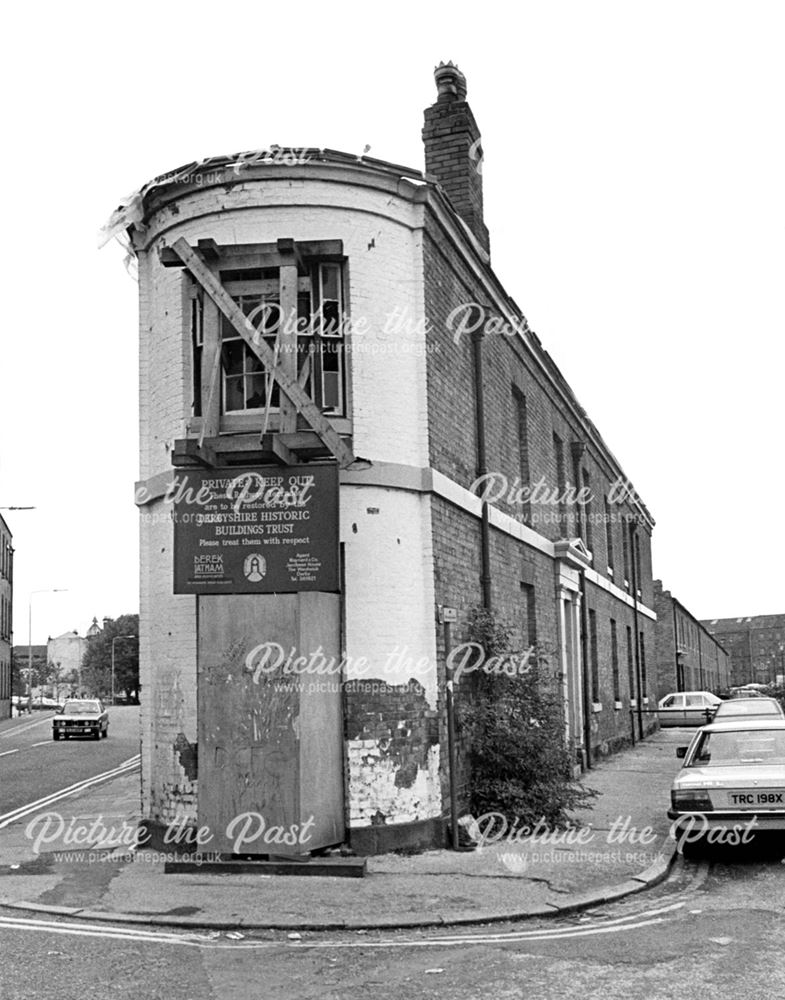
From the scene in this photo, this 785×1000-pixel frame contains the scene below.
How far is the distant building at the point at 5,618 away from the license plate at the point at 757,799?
61.1 metres

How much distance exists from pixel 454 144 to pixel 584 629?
33.6ft

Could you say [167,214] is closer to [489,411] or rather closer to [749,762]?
[489,411]

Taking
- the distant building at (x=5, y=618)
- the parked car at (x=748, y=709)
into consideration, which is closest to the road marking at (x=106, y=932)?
the parked car at (x=748, y=709)

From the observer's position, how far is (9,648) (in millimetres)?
72125

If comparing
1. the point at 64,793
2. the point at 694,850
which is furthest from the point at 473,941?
the point at 64,793

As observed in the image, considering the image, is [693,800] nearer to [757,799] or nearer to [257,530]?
[757,799]

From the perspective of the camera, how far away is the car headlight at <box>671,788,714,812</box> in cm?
1122

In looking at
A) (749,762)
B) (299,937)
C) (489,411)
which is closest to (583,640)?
(489,411)

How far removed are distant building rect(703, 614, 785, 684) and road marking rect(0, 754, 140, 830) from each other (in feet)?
472

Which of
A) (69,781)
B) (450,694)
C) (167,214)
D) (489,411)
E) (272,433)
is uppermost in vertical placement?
(167,214)

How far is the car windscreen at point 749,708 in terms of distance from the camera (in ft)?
75.1

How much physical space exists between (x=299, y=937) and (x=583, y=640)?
1491 centimetres

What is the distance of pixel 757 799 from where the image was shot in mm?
11094

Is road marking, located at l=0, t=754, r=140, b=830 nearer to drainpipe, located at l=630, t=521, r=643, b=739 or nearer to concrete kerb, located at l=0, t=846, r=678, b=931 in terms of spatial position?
concrete kerb, located at l=0, t=846, r=678, b=931
